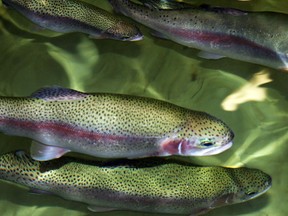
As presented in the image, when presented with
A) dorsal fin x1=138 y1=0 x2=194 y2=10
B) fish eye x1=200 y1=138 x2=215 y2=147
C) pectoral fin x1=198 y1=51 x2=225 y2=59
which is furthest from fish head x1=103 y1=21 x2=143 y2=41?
fish eye x1=200 y1=138 x2=215 y2=147

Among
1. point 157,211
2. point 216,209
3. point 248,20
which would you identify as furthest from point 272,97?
point 157,211

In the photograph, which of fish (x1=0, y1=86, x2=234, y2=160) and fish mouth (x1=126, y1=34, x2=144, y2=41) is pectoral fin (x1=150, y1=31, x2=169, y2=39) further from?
fish (x1=0, y1=86, x2=234, y2=160)

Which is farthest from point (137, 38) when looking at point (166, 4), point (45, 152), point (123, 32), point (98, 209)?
point (98, 209)

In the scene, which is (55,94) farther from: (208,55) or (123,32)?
(208,55)

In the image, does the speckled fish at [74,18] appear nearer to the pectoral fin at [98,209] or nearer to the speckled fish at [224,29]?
the speckled fish at [224,29]

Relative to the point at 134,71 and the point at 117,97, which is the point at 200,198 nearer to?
the point at 117,97

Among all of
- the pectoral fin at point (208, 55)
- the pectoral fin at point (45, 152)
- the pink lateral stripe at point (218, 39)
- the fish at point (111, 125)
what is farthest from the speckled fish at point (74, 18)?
the pectoral fin at point (45, 152)
